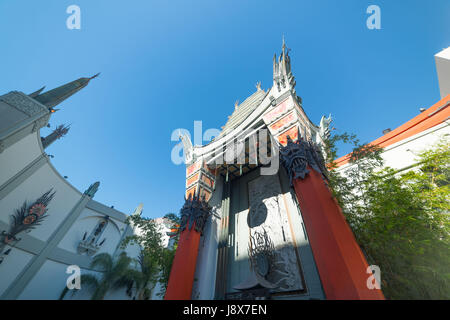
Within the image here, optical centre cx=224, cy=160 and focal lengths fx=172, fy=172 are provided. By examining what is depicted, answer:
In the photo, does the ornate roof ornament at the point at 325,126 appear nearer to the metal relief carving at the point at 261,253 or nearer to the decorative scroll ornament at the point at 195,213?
the metal relief carving at the point at 261,253

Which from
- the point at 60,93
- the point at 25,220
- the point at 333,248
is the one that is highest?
the point at 60,93

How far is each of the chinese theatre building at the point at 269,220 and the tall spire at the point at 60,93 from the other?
54.3 ft

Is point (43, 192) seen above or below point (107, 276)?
above

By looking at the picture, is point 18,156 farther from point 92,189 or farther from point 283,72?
point 283,72

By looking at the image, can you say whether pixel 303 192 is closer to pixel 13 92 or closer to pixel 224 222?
pixel 224 222

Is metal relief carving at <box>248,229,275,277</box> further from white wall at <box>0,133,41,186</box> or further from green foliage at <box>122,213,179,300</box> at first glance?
white wall at <box>0,133,41,186</box>

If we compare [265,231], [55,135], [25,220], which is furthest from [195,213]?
[55,135]

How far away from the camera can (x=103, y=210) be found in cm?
1945

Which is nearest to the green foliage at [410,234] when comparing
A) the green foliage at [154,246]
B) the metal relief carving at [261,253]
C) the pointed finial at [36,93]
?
the metal relief carving at [261,253]

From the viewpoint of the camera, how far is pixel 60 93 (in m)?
17.9

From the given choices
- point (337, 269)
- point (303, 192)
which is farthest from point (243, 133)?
point (337, 269)

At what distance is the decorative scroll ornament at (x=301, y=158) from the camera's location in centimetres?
469

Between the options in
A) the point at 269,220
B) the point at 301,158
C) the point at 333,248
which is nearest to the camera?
the point at 333,248

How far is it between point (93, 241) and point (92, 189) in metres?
5.61
